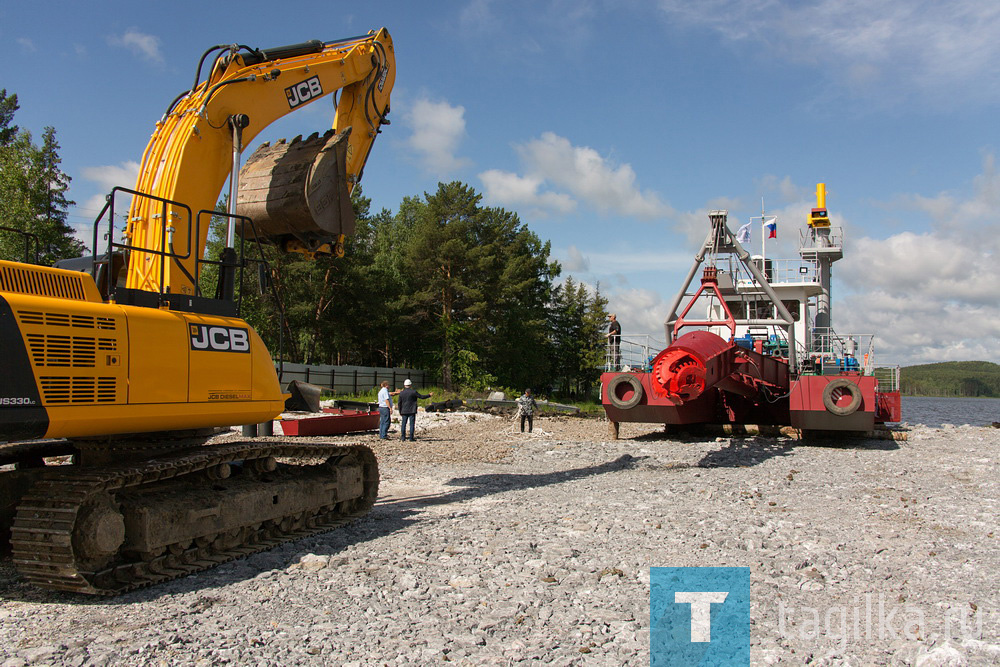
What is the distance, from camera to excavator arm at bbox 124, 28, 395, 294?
6.70 m

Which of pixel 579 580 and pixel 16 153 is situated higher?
pixel 16 153

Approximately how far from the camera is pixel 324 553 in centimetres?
643

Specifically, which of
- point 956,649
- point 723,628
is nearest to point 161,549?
point 723,628

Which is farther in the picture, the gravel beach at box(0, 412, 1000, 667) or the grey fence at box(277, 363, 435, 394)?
the grey fence at box(277, 363, 435, 394)

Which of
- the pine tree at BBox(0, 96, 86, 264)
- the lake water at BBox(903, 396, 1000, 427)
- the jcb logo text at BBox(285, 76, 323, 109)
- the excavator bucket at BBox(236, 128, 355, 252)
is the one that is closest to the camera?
the excavator bucket at BBox(236, 128, 355, 252)

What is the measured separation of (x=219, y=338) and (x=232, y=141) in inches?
94.7

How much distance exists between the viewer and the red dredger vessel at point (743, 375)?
39.7ft

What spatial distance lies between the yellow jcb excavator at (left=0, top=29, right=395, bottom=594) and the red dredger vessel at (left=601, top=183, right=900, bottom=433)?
6.14 meters

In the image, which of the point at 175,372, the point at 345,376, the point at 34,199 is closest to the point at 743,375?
the point at 175,372

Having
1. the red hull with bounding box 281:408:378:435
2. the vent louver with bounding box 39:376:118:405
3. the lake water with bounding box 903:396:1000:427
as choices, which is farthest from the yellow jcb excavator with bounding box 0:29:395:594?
the lake water with bounding box 903:396:1000:427

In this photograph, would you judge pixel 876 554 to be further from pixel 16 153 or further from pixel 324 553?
pixel 16 153

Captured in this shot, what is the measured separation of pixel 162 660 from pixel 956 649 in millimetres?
4453

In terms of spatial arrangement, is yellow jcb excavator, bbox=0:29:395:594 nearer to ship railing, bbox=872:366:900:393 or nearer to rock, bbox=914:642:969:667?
rock, bbox=914:642:969:667

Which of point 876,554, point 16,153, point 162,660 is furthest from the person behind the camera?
point 16,153
